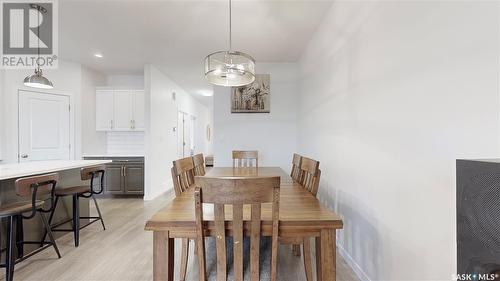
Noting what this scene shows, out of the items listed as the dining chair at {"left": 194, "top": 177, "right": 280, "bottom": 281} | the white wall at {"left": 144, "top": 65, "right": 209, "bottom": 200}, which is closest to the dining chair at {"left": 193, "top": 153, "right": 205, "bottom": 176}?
the dining chair at {"left": 194, "top": 177, "right": 280, "bottom": 281}

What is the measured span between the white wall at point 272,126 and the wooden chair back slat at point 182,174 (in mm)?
2322

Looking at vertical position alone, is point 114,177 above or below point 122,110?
below

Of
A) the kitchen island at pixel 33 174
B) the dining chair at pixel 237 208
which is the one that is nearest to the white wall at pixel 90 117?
the kitchen island at pixel 33 174

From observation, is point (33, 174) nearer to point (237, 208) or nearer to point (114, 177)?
point (237, 208)

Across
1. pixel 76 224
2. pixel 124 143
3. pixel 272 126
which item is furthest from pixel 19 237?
pixel 272 126

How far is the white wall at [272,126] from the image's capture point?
4.59m

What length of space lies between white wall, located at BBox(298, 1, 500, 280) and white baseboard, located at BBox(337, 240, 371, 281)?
0.05ft

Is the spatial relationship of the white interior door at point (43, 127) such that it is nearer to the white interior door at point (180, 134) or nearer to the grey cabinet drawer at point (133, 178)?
the grey cabinet drawer at point (133, 178)

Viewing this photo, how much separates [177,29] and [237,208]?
9.27 ft

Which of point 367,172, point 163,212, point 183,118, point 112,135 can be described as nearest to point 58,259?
point 163,212

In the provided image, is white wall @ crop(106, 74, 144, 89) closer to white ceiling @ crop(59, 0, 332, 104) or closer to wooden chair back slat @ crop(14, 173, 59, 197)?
white ceiling @ crop(59, 0, 332, 104)

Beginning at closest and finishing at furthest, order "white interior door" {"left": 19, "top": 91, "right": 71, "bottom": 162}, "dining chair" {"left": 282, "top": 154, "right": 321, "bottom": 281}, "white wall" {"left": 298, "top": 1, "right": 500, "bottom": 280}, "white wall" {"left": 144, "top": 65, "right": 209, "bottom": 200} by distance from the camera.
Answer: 1. "white wall" {"left": 298, "top": 1, "right": 500, "bottom": 280}
2. "dining chair" {"left": 282, "top": 154, "right": 321, "bottom": 281}
3. "white interior door" {"left": 19, "top": 91, "right": 71, "bottom": 162}
4. "white wall" {"left": 144, "top": 65, "right": 209, "bottom": 200}

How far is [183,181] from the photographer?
1.98 meters

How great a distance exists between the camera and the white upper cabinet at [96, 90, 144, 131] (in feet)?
16.0
